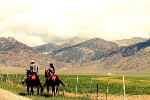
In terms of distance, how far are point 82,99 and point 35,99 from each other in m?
6.35

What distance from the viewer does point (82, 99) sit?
32.5 meters

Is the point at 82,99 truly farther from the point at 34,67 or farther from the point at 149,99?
the point at 149,99

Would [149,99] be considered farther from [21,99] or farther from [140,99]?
[21,99]

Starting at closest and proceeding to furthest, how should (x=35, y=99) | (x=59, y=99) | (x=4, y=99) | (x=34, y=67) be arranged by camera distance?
(x=4, y=99)
(x=35, y=99)
(x=59, y=99)
(x=34, y=67)

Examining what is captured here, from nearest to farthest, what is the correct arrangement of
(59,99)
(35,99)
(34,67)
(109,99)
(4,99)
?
(4,99) < (35,99) < (59,99) < (34,67) < (109,99)

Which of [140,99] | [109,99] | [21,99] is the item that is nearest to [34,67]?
[21,99]

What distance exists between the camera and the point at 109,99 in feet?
122

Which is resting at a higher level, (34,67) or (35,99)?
(34,67)

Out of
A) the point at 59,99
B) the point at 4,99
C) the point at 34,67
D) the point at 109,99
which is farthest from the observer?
the point at 109,99

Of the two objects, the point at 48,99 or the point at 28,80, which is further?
the point at 28,80

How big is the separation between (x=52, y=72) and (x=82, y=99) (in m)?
3.70

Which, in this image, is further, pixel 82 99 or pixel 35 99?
pixel 82 99

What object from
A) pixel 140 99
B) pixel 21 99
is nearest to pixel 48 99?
pixel 21 99

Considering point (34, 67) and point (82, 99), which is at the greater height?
point (34, 67)
